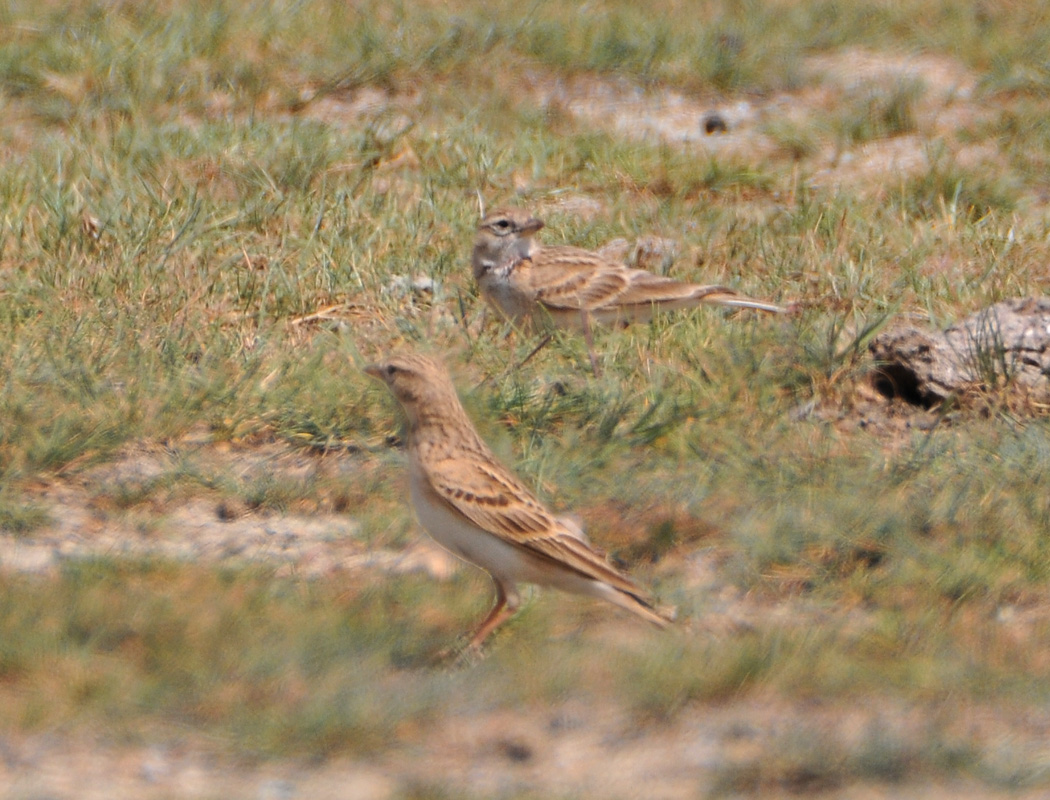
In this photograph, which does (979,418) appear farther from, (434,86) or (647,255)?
(434,86)

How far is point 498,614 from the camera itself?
4.86 m

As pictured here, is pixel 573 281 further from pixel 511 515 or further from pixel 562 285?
pixel 511 515

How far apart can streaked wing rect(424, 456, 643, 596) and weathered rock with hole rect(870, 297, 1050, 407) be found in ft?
7.98

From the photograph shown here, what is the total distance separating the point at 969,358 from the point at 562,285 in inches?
79.1

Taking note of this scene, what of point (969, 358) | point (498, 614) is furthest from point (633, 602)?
point (969, 358)

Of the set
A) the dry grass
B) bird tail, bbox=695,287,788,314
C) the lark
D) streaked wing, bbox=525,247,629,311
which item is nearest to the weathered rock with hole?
the dry grass

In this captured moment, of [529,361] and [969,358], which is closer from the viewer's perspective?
[969,358]

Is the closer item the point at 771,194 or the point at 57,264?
the point at 57,264

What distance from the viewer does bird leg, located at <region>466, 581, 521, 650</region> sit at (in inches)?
187

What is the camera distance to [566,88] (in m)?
11.3

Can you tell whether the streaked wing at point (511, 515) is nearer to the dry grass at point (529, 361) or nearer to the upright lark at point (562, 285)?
the dry grass at point (529, 361)

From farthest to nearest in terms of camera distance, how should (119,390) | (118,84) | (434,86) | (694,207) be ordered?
1. (434,86)
2. (118,84)
3. (694,207)
4. (119,390)

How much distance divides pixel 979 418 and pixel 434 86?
214 inches

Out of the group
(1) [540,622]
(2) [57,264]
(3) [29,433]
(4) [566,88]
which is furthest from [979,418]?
(4) [566,88]
